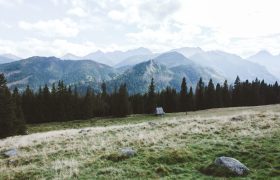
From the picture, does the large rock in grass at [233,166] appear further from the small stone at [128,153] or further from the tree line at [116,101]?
the tree line at [116,101]

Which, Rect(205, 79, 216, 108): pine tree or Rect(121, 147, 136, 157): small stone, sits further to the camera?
Rect(205, 79, 216, 108): pine tree

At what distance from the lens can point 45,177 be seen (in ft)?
49.5

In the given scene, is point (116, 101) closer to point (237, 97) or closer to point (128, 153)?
point (237, 97)

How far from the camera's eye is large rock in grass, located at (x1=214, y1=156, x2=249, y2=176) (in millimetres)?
13789

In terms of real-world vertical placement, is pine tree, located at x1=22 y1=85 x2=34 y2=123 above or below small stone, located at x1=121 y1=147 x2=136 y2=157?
above

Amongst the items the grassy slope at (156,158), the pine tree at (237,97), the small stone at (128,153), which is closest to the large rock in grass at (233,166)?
the grassy slope at (156,158)

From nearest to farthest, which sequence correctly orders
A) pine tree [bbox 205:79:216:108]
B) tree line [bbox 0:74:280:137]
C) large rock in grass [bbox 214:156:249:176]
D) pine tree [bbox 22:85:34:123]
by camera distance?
large rock in grass [bbox 214:156:249:176]
pine tree [bbox 22:85:34:123]
tree line [bbox 0:74:280:137]
pine tree [bbox 205:79:216:108]

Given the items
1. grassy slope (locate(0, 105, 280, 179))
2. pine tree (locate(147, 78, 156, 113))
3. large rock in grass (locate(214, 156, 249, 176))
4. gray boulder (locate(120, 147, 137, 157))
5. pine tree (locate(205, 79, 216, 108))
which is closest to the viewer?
large rock in grass (locate(214, 156, 249, 176))

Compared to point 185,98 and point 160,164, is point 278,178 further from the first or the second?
point 185,98

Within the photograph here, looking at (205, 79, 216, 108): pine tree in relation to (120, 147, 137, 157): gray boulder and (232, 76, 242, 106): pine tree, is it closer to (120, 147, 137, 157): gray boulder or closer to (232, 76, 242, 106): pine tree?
(232, 76, 242, 106): pine tree

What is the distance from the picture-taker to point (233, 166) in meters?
14.1

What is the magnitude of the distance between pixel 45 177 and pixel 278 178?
11.5 meters

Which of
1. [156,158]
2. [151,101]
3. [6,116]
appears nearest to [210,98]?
[151,101]

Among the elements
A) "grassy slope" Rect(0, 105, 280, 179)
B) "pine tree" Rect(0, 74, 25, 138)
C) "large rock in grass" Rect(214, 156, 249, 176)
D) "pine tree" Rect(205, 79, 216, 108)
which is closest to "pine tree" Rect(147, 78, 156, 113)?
"pine tree" Rect(205, 79, 216, 108)
